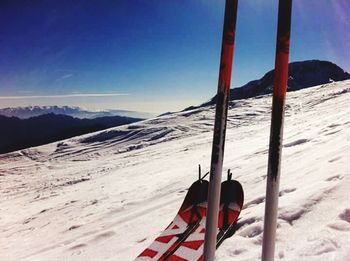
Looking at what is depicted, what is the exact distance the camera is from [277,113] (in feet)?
6.49

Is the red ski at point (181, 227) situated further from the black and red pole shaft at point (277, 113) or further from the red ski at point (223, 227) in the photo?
the black and red pole shaft at point (277, 113)

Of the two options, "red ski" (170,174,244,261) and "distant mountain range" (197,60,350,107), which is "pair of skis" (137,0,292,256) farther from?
"distant mountain range" (197,60,350,107)

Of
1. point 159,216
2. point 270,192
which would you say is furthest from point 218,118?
point 159,216

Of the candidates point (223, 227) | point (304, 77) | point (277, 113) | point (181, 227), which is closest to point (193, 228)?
point (181, 227)

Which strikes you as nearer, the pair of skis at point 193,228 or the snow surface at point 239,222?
the snow surface at point 239,222

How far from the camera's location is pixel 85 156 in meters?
30.8

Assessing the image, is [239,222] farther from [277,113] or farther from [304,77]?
[304,77]

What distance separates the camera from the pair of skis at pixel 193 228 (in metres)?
4.42

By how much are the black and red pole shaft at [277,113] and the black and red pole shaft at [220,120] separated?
0.26 m

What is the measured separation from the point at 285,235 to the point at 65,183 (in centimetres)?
1634

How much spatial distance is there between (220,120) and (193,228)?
3.34 metres

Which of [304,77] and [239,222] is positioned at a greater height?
[304,77]

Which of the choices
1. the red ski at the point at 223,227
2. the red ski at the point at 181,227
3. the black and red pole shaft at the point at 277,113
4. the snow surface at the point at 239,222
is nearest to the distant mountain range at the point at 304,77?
the snow surface at the point at 239,222

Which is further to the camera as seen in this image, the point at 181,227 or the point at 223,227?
the point at 181,227
